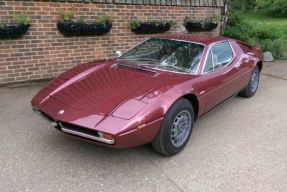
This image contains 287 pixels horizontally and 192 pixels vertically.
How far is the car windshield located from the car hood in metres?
0.26

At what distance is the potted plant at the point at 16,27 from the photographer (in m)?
5.91

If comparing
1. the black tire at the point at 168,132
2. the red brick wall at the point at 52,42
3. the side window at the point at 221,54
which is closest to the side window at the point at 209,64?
the side window at the point at 221,54

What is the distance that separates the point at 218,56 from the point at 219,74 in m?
0.35

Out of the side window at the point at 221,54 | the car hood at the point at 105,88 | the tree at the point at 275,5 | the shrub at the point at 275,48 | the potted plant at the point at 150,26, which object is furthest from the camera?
the tree at the point at 275,5

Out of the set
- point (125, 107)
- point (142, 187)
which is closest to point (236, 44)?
point (125, 107)

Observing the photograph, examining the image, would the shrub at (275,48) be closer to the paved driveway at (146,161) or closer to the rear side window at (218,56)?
the rear side window at (218,56)

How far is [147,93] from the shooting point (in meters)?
3.88

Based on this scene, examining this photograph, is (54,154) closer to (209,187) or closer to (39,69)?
(209,187)

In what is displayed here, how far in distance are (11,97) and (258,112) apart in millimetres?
3876

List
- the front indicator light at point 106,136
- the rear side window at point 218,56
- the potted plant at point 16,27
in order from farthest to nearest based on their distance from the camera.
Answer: the potted plant at point 16,27, the rear side window at point 218,56, the front indicator light at point 106,136

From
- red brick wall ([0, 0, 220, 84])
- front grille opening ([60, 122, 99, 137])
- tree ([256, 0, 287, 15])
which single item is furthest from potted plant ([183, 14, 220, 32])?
tree ([256, 0, 287, 15])

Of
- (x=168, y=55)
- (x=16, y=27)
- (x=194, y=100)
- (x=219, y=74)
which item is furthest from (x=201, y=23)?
(x=194, y=100)

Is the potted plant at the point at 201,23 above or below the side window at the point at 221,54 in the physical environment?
above

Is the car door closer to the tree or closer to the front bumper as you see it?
the front bumper
